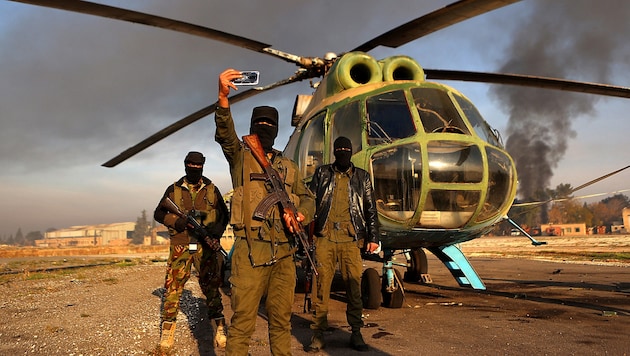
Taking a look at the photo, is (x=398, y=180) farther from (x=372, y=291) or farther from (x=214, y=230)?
(x=214, y=230)

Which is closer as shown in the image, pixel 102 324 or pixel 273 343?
pixel 273 343

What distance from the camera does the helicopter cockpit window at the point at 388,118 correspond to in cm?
551

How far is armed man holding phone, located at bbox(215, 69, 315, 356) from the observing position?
107 inches

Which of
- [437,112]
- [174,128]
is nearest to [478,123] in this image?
[437,112]

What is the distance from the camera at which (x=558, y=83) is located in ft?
20.4

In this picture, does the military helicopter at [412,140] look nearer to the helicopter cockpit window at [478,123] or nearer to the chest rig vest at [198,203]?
the helicopter cockpit window at [478,123]

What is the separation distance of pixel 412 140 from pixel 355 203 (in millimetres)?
1344

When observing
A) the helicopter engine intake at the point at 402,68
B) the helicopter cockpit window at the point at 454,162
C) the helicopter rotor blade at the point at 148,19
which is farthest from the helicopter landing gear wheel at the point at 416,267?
the helicopter rotor blade at the point at 148,19

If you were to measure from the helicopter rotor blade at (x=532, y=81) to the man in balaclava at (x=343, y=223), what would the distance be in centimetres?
356

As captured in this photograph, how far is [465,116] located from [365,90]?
1415mm

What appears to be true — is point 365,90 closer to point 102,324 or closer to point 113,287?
point 102,324

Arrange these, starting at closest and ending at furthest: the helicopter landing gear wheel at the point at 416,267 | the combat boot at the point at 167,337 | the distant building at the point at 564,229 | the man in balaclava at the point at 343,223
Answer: the combat boot at the point at 167,337, the man in balaclava at the point at 343,223, the helicopter landing gear wheel at the point at 416,267, the distant building at the point at 564,229

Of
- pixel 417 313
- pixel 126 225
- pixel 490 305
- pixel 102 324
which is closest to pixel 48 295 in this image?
pixel 102 324

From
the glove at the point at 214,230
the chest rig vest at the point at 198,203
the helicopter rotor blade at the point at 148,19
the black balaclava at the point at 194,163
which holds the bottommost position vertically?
the glove at the point at 214,230
